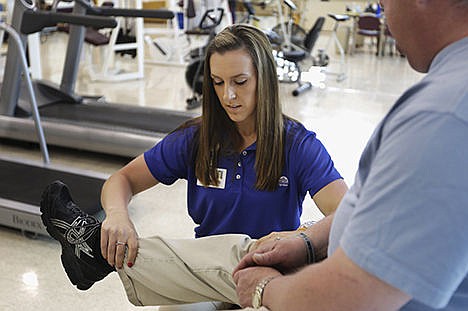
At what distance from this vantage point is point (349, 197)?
845 mm

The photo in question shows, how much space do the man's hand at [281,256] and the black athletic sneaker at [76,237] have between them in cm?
59

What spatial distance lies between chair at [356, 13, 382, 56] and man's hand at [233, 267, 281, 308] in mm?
9633

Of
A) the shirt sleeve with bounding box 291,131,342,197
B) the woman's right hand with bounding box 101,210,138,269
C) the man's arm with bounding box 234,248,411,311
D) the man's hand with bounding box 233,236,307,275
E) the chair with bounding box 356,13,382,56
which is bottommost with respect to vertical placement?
the chair with bounding box 356,13,382,56

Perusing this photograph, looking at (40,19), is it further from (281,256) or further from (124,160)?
(281,256)

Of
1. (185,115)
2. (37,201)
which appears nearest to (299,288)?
(37,201)

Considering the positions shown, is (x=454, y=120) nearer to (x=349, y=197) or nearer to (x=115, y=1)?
(x=349, y=197)

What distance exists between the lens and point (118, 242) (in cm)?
152

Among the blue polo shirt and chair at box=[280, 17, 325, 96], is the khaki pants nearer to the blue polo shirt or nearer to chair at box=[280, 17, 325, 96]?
the blue polo shirt

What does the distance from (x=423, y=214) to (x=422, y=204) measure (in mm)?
12

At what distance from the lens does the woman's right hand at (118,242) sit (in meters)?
1.52

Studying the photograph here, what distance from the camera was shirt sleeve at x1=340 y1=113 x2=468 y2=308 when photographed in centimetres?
66

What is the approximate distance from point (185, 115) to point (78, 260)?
10.6ft

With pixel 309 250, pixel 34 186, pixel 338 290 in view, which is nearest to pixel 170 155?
pixel 309 250

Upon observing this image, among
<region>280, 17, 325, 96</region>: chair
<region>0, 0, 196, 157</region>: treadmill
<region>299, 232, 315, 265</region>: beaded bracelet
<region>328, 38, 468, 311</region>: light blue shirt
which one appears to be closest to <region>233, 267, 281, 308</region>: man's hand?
<region>299, 232, 315, 265</region>: beaded bracelet
